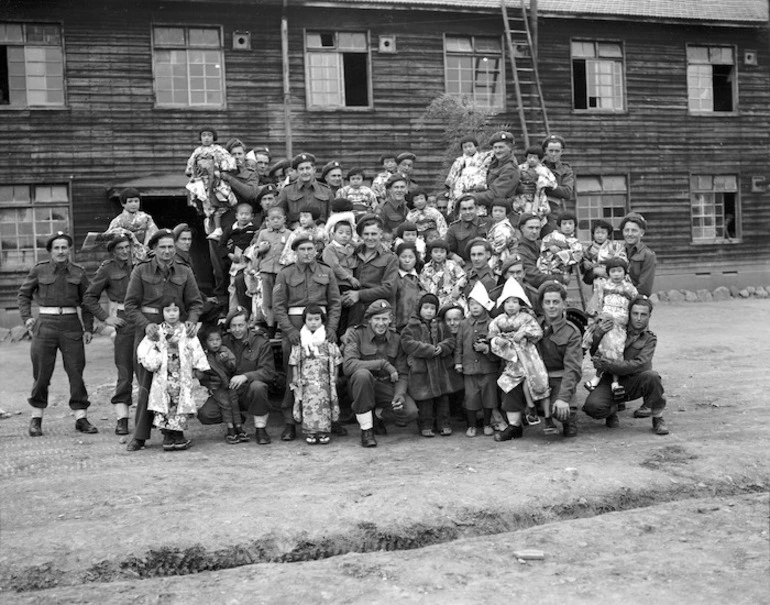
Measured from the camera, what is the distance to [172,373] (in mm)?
8734

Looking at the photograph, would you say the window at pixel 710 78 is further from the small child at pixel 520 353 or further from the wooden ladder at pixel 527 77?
the small child at pixel 520 353

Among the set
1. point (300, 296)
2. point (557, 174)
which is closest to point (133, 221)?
point (300, 296)

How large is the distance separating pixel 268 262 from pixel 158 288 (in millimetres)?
1188

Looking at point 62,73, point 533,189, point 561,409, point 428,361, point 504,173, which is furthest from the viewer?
point 62,73

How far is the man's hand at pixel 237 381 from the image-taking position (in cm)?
899

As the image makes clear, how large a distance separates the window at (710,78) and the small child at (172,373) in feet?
57.2

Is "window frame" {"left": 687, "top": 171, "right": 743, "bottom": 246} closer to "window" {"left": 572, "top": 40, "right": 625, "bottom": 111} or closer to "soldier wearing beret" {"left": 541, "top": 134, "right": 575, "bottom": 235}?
"window" {"left": 572, "top": 40, "right": 625, "bottom": 111}

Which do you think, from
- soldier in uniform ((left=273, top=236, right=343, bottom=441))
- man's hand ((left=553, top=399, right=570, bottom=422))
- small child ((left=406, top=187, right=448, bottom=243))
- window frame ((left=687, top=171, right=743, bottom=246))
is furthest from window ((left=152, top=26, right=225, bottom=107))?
man's hand ((left=553, top=399, right=570, bottom=422))

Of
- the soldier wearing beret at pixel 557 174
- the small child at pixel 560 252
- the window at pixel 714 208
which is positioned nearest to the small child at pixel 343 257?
the small child at pixel 560 252

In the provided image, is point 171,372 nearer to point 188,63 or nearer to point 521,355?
point 521,355

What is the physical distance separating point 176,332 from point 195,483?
186cm

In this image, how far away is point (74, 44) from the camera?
18062 mm

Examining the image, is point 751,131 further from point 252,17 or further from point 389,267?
point 389,267

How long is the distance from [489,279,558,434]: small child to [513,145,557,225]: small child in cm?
260
